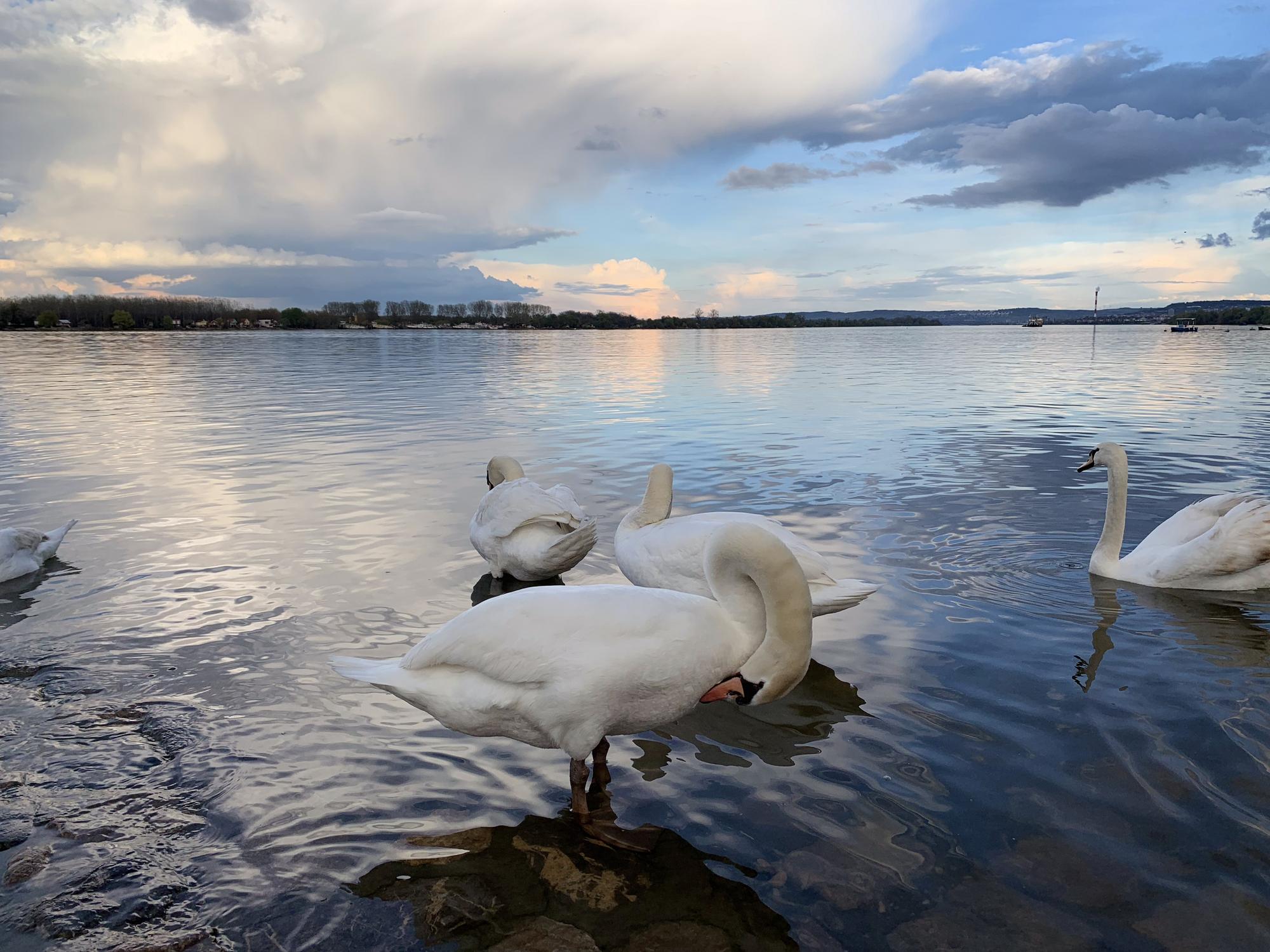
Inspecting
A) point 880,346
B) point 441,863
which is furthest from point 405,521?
point 880,346

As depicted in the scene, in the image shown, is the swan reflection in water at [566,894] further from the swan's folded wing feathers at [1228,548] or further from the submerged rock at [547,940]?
the swan's folded wing feathers at [1228,548]

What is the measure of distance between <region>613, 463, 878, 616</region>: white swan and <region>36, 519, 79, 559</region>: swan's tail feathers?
5755mm

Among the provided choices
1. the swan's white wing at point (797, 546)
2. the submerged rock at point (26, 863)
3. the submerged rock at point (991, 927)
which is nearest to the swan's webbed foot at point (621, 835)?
the submerged rock at point (991, 927)

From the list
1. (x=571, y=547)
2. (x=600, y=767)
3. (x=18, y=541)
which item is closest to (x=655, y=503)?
(x=571, y=547)

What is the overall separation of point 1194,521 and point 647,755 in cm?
617

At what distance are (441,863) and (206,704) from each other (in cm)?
239

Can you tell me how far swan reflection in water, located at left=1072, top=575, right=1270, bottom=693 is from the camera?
6016 millimetres

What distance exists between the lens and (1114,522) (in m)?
8.11

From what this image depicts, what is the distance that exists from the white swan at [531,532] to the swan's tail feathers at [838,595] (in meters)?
2.51

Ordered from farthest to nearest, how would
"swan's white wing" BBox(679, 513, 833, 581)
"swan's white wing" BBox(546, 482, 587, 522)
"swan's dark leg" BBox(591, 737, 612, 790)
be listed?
"swan's white wing" BBox(546, 482, 587, 522)
"swan's white wing" BBox(679, 513, 833, 581)
"swan's dark leg" BBox(591, 737, 612, 790)

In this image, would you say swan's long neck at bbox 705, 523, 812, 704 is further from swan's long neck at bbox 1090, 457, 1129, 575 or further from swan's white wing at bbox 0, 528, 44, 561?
swan's white wing at bbox 0, 528, 44, 561

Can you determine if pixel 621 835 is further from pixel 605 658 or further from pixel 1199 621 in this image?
pixel 1199 621

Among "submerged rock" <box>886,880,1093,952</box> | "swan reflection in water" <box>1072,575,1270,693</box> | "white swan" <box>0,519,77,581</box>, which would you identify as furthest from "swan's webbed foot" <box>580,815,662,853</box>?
"white swan" <box>0,519,77,581</box>

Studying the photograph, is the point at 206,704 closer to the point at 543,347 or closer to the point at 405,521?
the point at 405,521
